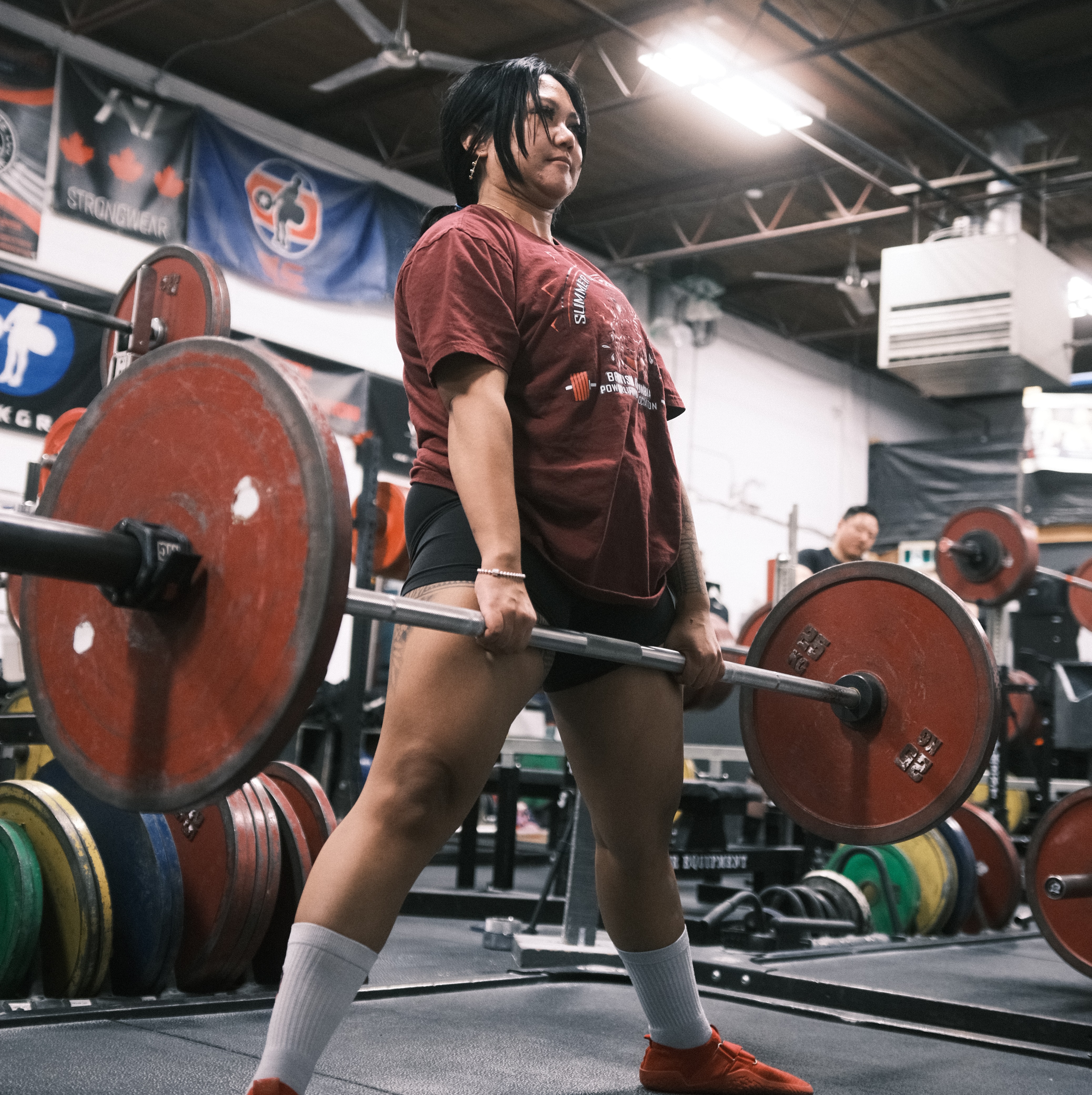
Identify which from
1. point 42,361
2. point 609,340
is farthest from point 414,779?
point 42,361

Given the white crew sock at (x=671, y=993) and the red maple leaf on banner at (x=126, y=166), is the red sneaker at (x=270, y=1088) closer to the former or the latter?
the white crew sock at (x=671, y=993)

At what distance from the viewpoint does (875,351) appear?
11555 millimetres

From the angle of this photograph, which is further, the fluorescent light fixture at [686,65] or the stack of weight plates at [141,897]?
the fluorescent light fixture at [686,65]

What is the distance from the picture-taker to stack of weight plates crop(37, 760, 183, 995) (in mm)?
2213

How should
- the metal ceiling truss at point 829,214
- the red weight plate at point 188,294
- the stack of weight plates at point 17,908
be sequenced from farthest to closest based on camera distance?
1. the metal ceiling truss at point 829,214
2. the red weight plate at point 188,294
3. the stack of weight plates at point 17,908

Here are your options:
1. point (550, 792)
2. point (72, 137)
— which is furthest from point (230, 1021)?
point (72, 137)

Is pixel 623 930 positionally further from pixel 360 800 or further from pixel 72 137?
pixel 72 137

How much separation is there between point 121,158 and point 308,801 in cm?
480

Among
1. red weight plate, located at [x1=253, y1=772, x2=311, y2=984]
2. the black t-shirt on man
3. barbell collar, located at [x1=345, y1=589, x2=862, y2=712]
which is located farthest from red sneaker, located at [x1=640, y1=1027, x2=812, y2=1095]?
the black t-shirt on man

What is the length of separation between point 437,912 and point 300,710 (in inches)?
125

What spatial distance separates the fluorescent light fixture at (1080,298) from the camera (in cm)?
941

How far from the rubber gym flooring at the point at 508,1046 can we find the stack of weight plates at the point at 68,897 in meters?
0.12

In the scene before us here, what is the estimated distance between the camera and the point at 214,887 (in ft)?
7.54

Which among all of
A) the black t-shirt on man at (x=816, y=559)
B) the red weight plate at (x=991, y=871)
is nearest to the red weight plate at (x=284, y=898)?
the red weight plate at (x=991, y=871)
